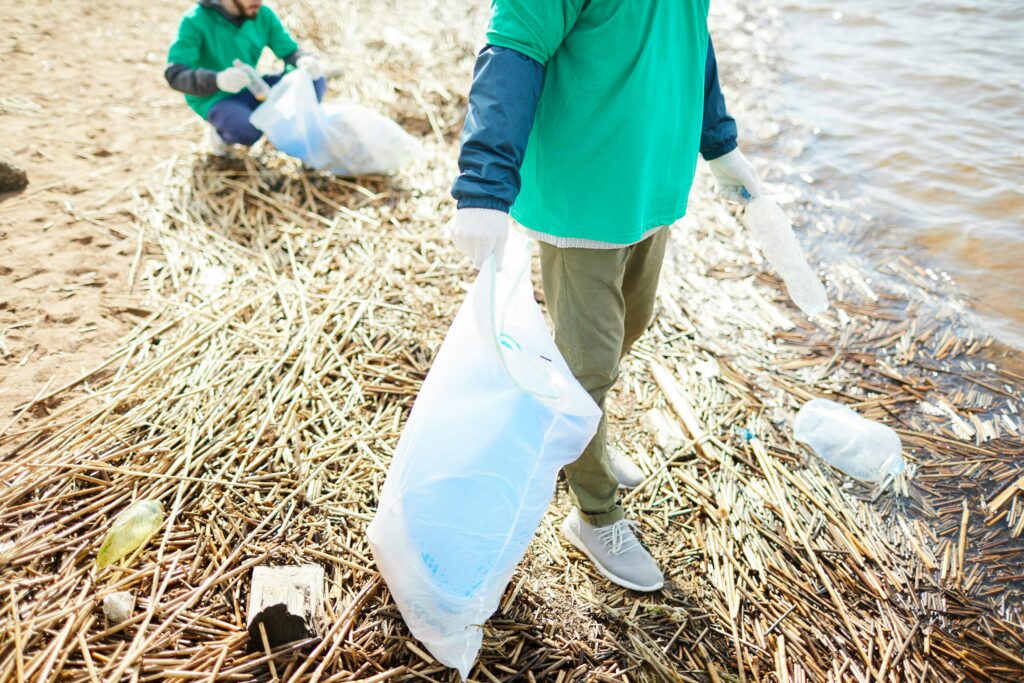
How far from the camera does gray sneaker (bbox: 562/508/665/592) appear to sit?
1957 millimetres

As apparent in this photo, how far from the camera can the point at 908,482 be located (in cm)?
230

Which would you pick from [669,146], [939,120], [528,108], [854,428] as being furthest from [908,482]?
[939,120]

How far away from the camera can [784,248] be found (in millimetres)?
2086

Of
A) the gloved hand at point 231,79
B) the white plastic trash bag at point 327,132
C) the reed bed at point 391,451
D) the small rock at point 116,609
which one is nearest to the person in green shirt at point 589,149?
the reed bed at point 391,451

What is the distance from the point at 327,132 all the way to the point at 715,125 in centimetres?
233

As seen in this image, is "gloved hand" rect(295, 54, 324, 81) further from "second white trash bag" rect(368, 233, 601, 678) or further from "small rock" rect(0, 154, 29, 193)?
"second white trash bag" rect(368, 233, 601, 678)

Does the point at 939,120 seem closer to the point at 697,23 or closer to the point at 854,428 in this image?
the point at 854,428

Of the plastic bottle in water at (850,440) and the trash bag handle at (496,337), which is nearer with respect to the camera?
the trash bag handle at (496,337)

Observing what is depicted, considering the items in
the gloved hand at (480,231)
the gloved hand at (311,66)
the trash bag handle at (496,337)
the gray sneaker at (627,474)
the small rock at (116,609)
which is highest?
the gloved hand at (480,231)

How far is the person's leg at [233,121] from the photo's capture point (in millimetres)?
3582

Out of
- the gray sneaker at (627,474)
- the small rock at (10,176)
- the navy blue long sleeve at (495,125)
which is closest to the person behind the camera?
the navy blue long sleeve at (495,125)

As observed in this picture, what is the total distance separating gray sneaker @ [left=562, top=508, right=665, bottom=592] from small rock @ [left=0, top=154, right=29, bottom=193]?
319 centimetres

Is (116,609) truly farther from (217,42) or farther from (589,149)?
(217,42)

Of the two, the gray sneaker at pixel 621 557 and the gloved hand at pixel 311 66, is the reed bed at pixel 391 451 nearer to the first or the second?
the gray sneaker at pixel 621 557
